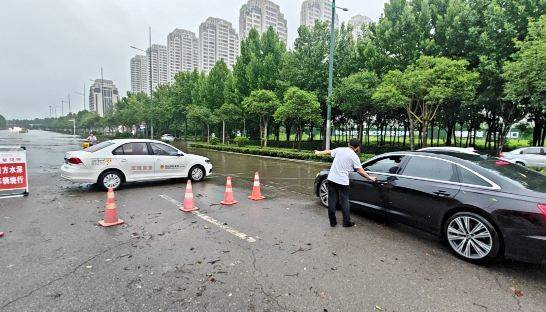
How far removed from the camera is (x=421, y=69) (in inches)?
613

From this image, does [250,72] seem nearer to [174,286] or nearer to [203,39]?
[174,286]

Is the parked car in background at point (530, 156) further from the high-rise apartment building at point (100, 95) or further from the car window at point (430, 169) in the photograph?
the high-rise apartment building at point (100, 95)

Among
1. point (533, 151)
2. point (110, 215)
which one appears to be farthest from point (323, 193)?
point (533, 151)

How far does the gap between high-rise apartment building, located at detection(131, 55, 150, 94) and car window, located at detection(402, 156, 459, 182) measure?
7679cm

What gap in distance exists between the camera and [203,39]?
223 feet

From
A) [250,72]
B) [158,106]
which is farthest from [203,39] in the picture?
[250,72]

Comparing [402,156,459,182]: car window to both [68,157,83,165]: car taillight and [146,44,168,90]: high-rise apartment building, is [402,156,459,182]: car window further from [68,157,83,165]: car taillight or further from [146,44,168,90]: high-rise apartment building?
[146,44,168,90]: high-rise apartment building

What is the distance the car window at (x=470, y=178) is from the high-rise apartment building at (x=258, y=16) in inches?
2524

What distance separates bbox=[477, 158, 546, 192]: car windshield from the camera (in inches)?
154

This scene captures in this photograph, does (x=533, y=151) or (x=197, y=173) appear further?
(x=533, y=151)

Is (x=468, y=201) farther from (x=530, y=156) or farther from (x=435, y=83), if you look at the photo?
(x=530, y=156)

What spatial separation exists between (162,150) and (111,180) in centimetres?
177

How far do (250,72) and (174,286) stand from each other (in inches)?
1171

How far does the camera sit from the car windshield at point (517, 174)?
3.91m
